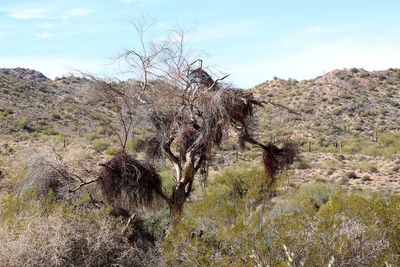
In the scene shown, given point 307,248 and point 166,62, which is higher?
point 166,62

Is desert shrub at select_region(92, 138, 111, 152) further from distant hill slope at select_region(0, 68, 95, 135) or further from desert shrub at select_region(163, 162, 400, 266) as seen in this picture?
desert shrub at select_region(163, 162, 400, 266)

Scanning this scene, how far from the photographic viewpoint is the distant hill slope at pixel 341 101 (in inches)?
2290

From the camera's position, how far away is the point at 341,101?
6475 cm

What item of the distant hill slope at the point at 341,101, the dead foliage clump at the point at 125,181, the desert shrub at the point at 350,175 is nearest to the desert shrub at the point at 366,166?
the desert shrub at the point at 350,175

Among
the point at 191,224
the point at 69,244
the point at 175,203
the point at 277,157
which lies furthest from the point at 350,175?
the point at 69,244

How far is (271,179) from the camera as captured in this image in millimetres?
16656

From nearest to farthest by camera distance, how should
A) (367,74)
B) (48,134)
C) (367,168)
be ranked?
(367,168)
(48,134)
(367,74)

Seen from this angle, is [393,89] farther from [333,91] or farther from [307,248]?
[307,248]

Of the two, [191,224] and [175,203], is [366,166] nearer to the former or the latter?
[175,203]

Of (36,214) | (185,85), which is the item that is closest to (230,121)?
(185,85)

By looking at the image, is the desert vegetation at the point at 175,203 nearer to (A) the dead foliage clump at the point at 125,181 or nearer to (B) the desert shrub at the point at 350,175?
(A) the dead foliage clump at the point at 125,181

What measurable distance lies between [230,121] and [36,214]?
5856mm

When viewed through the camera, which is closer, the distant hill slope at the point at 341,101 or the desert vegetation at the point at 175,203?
the desert vegetation at the point at 175,203

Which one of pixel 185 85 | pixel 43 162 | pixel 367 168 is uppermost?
pixel 185 85
